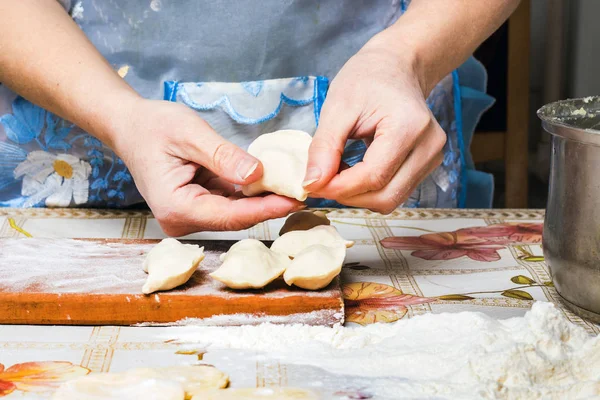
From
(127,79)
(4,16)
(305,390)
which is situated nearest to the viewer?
(305,390)

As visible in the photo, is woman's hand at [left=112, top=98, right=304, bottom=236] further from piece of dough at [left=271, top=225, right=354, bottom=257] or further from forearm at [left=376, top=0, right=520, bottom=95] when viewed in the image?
forearm at [left=376, top=0, right=520, bottom=95]

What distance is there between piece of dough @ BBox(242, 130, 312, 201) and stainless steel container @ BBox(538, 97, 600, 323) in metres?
0.30

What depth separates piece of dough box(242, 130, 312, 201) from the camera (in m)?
0.91

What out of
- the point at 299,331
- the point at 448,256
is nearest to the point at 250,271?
the point at 299,331

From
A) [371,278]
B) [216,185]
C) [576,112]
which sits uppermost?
[576,112]

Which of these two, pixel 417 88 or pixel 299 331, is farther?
pixel 417 88

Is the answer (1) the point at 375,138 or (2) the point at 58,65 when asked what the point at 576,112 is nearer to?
(1) the point at 375,138

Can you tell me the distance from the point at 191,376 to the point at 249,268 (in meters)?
0.18

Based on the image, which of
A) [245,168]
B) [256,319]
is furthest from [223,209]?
[256,319]

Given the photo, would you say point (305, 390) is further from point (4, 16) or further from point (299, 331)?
point (4, 16)

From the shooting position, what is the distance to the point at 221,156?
897 mm

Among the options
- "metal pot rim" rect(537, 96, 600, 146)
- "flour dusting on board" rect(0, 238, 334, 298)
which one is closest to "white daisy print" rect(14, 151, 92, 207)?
"flour dusting on board" rect(0, 238, 334, 298)

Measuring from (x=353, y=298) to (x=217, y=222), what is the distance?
0.20 meters

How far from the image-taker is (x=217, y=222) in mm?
930
